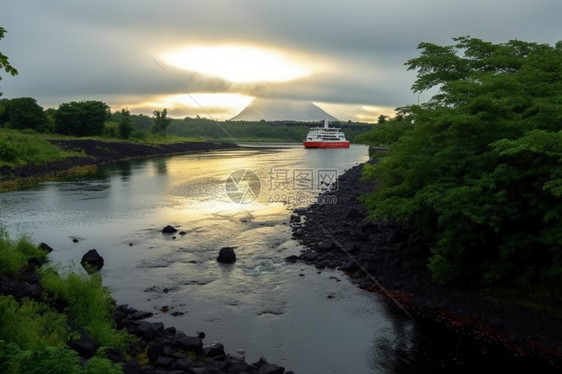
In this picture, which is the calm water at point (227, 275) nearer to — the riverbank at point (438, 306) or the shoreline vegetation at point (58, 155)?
the riverbank at point (438, 306)

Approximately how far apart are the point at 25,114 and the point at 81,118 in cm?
1135

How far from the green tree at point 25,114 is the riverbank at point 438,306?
82.4 meters

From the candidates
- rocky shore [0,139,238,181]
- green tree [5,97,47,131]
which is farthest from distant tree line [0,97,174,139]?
rocky shore [0,139,238,181]

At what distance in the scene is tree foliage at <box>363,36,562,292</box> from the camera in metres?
13.1

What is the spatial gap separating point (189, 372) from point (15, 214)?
26681mm

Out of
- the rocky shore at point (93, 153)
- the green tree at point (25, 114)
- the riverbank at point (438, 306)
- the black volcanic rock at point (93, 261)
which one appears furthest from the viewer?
the green tree at point (25, 114)

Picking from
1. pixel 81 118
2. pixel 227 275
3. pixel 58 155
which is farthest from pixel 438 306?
pixel 81 118

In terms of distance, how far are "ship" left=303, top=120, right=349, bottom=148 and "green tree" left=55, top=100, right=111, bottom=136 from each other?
6074 centimetres

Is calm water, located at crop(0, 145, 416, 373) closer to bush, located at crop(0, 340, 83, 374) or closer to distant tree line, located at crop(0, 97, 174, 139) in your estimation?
bush, located at crop(0, 340, 83, 374)

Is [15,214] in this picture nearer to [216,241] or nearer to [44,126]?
[216,241]

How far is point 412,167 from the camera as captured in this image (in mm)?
16344

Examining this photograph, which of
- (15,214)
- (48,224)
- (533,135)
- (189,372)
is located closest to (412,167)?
(533,135)

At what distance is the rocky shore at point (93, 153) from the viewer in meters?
50.9

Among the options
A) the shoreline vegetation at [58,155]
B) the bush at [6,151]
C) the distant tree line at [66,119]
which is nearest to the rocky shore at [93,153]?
the shoreline vegetation at [58,155]
